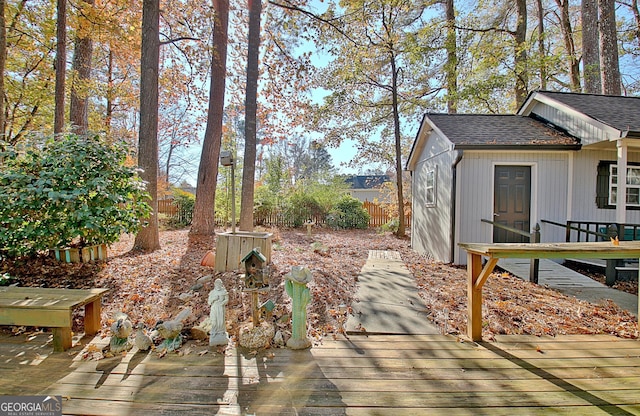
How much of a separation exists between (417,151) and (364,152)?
19.8ft

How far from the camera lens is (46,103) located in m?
11.0

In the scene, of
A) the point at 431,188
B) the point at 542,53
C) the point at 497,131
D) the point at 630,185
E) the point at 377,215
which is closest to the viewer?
the point at 630,185

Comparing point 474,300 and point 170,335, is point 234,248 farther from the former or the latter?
point 474,300

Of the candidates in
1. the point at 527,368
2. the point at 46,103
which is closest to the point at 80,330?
the point at 527,368

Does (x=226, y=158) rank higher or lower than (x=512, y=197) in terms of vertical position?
higher

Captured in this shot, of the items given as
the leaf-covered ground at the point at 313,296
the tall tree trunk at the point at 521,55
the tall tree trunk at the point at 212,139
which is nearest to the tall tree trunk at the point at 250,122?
the leaf-covered ground at the point at 313,296

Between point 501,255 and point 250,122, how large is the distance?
16.8 feet

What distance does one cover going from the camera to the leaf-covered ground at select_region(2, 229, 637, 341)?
3000 millimetres

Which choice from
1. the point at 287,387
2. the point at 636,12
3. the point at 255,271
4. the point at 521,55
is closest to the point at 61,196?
the point at 255,271

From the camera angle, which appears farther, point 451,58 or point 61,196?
point 451,58

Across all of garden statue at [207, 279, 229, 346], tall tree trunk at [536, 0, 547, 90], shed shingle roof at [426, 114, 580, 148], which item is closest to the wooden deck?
garden statue at [207, 279, 229, 346]

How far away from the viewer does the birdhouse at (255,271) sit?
255 centimetres

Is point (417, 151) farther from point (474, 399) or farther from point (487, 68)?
point (474, 399)

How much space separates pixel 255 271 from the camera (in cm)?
256
